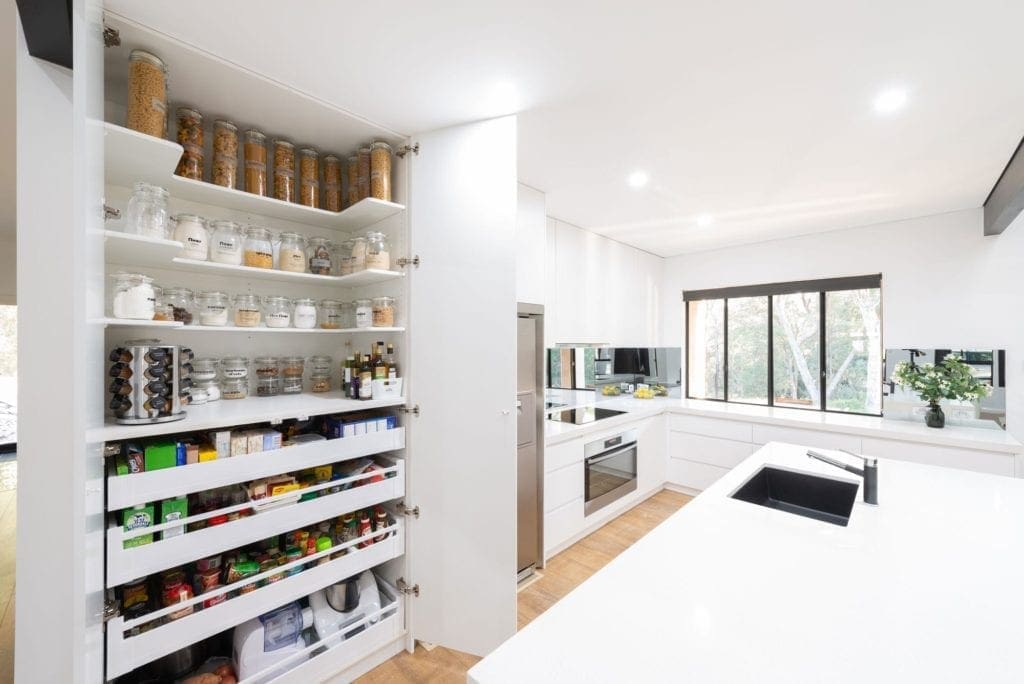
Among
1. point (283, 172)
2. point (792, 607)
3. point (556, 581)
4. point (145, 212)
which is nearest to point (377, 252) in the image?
point (283, 172)

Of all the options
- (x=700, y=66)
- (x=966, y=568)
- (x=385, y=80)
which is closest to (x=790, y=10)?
(x=700, y=66)

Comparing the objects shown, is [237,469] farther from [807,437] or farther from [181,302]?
[807,437]

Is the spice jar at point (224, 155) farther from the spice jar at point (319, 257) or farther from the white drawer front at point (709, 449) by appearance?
the white drawer front at point (709, 449)

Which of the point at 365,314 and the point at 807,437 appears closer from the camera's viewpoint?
the point at 365,314

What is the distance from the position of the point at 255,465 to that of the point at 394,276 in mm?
892

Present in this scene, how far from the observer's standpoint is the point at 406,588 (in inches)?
68.0

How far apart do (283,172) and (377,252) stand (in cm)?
52

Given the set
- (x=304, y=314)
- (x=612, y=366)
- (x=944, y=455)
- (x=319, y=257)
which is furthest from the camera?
(x=612, y=366)

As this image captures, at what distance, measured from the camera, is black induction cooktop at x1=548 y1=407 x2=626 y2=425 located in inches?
112

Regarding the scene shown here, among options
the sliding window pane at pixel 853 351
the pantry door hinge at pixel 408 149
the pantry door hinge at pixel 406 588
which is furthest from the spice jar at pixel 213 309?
the sliding window pane at pixel 853 351

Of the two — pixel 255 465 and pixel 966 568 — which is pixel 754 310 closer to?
pixel 966 568

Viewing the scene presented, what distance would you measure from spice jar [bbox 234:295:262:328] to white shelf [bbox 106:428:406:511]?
0.52 m

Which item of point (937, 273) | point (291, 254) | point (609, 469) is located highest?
point (937, 273)

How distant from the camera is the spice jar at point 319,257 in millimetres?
1796
